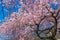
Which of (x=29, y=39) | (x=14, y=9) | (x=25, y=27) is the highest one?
(x=14, y=9)

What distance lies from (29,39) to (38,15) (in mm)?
379

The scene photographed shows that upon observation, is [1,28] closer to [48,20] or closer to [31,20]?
[31,20]

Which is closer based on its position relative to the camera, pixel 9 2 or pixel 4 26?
pixel 4 26

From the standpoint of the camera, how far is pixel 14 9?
2.19m

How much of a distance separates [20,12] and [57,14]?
1.85 feet

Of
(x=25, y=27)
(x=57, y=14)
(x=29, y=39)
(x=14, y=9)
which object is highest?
(x=14, y=9)

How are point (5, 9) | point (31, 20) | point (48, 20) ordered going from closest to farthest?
point (31, 20), point (48, 20), point (5, 9)

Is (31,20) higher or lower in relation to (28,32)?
higher

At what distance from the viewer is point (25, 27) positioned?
1.98 meters

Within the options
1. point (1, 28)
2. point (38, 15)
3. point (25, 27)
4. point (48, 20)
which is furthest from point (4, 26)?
point (48, 20)

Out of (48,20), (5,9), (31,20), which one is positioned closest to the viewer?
(31,20)

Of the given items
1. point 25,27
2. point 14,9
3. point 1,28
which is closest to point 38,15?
point 25,27

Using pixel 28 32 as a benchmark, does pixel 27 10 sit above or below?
above

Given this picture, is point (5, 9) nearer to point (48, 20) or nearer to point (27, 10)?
point (27, 10)
